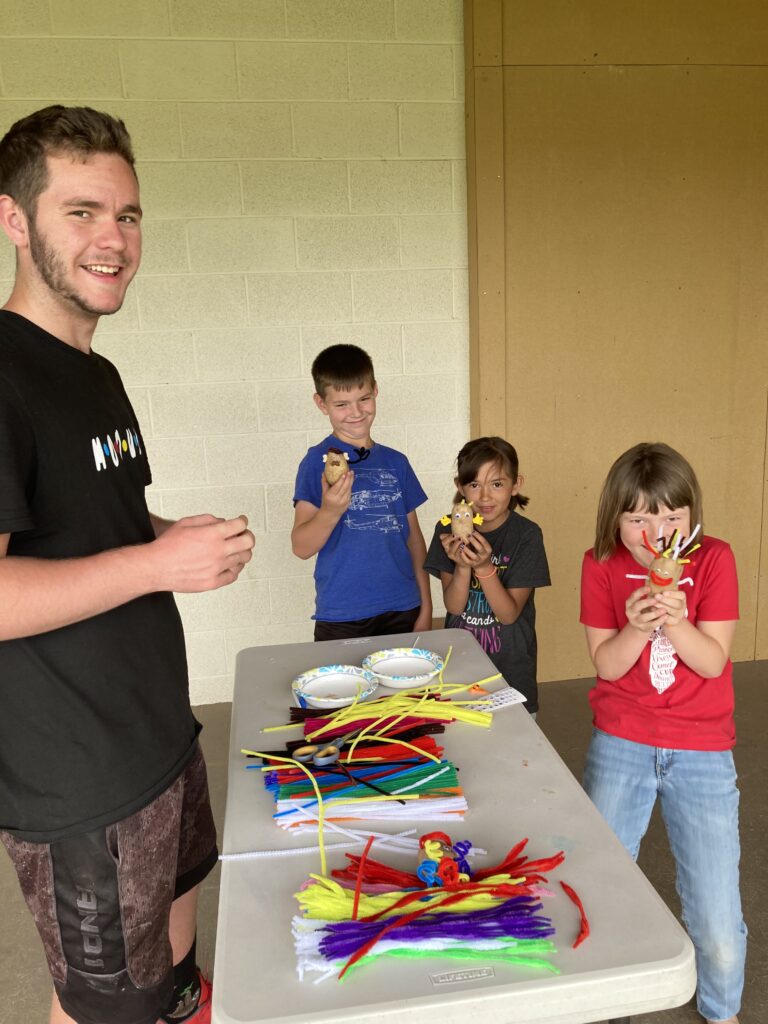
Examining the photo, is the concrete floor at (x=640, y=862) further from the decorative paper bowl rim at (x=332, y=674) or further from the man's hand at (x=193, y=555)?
the man's hand at (x=193, y=555)

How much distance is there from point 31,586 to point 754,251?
360 centimetres

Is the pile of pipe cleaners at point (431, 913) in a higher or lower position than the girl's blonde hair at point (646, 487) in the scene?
lower

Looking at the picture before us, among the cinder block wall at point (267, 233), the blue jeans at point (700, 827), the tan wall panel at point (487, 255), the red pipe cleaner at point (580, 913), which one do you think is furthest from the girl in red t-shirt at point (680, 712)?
the cinder block wall at point (267, 233)

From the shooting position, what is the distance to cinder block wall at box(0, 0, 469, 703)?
3184 mm

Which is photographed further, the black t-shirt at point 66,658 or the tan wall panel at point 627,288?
the tan wall panel at point 627,288

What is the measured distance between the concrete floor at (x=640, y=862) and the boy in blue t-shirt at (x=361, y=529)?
36.9 inches

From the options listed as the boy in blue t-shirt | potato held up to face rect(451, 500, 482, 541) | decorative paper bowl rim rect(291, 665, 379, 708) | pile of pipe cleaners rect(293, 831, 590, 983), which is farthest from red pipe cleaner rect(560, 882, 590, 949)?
the boy in blue t-shirt

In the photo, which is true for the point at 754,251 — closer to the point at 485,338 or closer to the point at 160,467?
the point at 485,338

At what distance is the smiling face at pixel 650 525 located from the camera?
5.78 ft

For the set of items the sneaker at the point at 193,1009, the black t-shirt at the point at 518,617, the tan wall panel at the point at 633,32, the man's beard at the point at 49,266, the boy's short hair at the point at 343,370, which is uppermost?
the tan wall panel at the point at 633,32

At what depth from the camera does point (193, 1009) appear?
1.67 metres

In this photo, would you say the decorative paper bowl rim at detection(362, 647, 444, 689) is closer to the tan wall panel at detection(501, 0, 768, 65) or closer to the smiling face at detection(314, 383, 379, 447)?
the smiling face at detection(314, 383, 379, 447)

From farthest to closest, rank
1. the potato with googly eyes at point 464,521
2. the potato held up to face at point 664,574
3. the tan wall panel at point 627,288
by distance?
the tan wall panel at point 627,288 < the potato with googly eyes at point 464,521 < the potato held up to face at point 664,574

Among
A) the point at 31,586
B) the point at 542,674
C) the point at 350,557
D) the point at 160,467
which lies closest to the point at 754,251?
the point at 542,674
